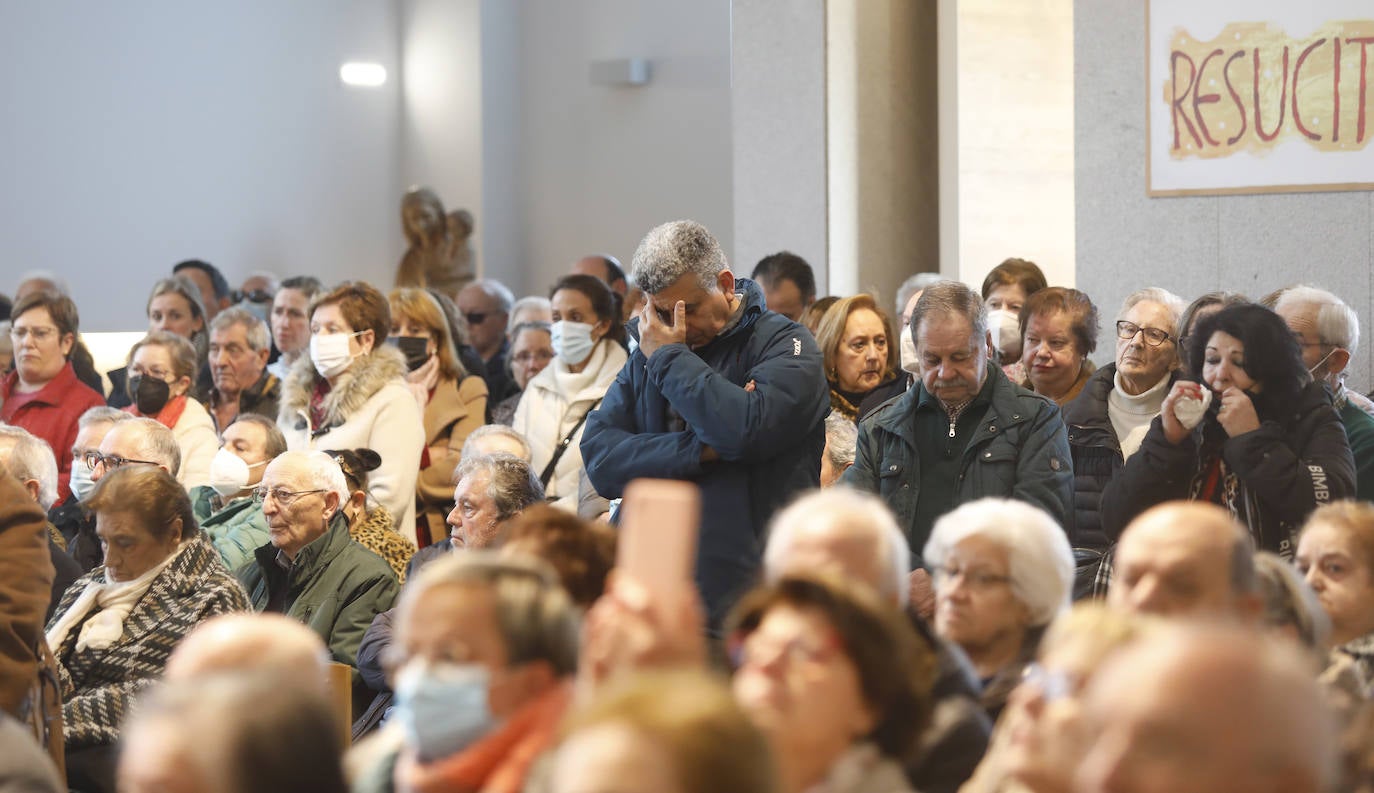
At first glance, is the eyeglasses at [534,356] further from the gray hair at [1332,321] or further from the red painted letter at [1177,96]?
the gray hair at [1332,321]

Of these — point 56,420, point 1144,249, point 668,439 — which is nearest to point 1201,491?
point 668,439

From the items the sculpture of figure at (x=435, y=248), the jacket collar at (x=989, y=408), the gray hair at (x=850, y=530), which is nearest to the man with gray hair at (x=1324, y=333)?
the jacket collar at (x=989, y=408)

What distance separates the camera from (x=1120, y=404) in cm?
484

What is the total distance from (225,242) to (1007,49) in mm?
5295

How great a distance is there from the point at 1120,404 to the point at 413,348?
2.64 meters

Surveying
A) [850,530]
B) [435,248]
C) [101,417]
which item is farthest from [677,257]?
[435,248]

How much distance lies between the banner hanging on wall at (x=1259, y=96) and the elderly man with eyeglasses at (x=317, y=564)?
338cm

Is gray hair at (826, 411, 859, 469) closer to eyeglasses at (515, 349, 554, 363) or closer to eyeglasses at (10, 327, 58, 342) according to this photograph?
eyeglasses at (515, 349, 554, 363)

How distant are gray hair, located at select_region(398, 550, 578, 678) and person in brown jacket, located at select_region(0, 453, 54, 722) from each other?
1.26m


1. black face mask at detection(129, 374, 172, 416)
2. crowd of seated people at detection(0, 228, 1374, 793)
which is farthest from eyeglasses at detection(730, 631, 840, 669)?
black face mask at detection(129, 374, 172, 416)

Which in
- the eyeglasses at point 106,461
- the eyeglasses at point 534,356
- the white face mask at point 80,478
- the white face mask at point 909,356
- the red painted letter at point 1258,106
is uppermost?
the red painted letter at point 1258,106

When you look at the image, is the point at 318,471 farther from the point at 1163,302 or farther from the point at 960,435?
the point at 1163,302

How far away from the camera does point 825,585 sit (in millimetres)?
2330

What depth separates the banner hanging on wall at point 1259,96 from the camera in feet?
20.2
